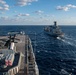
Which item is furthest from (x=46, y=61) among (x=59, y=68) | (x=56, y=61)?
(x=59, y=68)

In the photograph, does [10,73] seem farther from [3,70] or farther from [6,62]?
[6,62]

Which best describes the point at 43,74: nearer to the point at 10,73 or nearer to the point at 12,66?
the point at 12,66

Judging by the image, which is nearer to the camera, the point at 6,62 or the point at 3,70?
the point at 3,70

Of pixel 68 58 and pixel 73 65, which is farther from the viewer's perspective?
pixel 68 58

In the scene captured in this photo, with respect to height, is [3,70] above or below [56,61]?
above

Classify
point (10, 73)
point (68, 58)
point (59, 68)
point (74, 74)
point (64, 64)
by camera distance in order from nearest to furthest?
point (10, 73), point (74, 74), point (59, 68), point (64, 64), point (68, 58)

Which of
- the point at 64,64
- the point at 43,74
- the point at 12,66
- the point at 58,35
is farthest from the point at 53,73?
the point at 58,35

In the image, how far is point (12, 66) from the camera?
4653 centimetres

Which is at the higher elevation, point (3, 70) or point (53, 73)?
point (3, 70)

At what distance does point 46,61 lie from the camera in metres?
75.6

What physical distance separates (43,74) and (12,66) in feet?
51.9

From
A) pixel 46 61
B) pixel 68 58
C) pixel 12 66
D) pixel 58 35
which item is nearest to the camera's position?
pixel 12 66

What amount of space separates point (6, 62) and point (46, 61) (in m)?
30.2

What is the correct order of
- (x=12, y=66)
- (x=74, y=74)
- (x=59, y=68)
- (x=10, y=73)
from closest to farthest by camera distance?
(x=10, y=73), (x=12, y=66), (x=74, y=74), (x=59, y=68)
